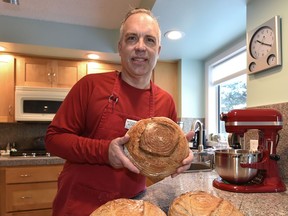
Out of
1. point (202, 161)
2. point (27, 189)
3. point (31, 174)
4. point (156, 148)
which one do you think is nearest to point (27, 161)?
point (31, 174)

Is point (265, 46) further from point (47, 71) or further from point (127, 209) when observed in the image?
point (47, 71)

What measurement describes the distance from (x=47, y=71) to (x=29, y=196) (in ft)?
4.28

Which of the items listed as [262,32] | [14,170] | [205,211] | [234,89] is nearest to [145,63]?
[205,211]

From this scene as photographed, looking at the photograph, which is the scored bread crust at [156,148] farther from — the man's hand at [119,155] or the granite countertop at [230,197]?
the granite countertop at [230,197]

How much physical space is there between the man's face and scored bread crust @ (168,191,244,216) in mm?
505

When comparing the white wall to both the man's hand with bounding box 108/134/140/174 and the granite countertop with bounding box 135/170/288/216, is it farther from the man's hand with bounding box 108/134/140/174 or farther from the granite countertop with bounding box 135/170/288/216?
the man's hand with bounding box 108/134/140/174

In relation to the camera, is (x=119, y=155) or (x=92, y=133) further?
(x=92, y=133)

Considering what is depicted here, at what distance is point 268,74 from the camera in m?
1.30

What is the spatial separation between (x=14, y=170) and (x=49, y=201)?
44 centimetres

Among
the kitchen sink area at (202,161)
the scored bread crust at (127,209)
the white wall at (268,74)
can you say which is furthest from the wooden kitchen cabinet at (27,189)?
the scored bread crust at (127,209)

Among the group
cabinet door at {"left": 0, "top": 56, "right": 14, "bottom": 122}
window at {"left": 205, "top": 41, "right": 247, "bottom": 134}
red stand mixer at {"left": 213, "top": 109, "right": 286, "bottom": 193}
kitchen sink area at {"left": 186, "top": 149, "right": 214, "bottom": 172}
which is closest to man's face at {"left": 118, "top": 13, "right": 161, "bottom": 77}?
red stand mixer at {"left": 213, "top": 109, "right": 286, "bottom": 193}

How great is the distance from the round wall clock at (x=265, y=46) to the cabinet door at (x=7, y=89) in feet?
7.66

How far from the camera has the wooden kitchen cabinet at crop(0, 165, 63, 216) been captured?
2180 millimetres

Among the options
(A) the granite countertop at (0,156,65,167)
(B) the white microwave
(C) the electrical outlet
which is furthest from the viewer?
(B) the white microwave
